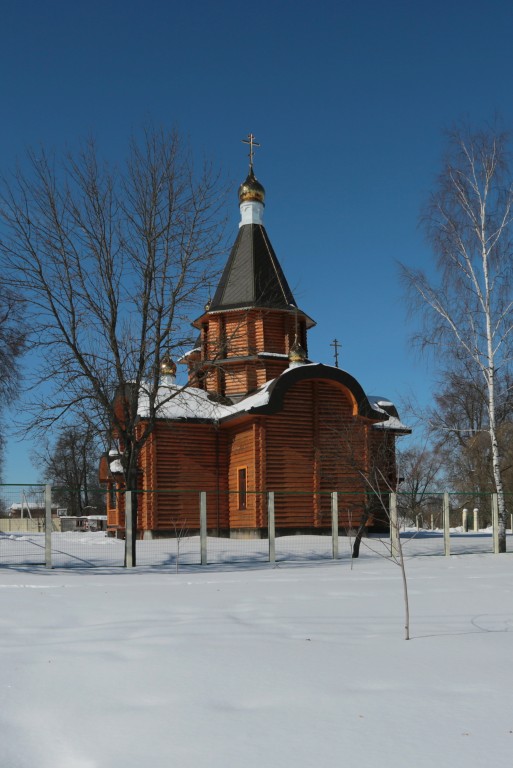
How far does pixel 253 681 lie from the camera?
180 inches

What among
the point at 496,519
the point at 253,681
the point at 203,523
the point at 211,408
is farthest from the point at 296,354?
the point at 253,681

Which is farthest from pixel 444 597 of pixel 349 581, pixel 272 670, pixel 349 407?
pixel 349 407

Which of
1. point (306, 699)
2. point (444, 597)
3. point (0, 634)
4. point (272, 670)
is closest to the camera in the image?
point (306, 699)

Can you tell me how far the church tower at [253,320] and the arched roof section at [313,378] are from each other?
1886 millimetres

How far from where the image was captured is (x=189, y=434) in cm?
2227

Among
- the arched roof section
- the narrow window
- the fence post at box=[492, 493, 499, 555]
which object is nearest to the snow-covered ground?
the fence post at box=[492, 493, 499, 555]

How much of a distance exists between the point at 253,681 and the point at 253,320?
20.2 m

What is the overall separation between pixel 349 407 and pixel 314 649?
16.8 meters

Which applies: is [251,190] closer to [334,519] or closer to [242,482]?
[242,482]

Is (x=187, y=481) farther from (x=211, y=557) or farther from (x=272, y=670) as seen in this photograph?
(x=272, y=670)

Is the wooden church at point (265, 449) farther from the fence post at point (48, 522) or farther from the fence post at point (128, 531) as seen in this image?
the fence post at point (48, 522)

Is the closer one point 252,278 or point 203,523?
point 203,523

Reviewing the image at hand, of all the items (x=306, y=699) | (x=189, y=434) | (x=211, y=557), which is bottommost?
(x=211, y=557)

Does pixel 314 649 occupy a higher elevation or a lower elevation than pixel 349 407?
lower
